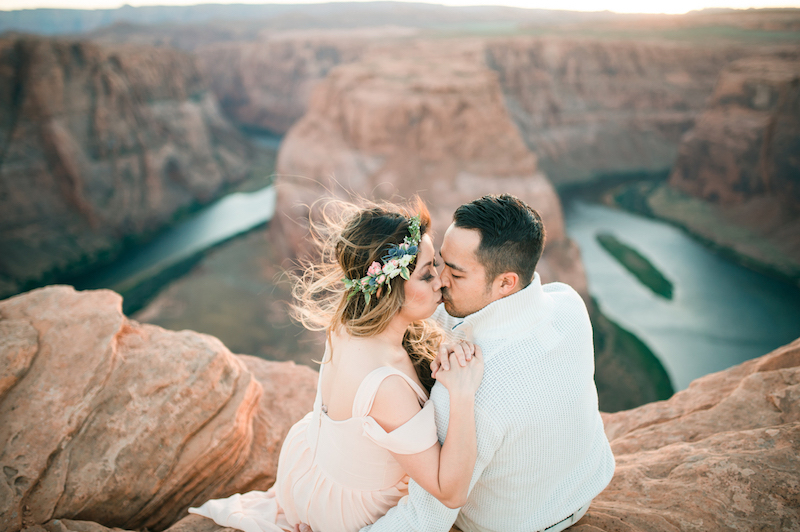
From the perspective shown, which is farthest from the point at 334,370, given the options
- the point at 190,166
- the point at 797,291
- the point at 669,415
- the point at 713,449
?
the point at 190,166

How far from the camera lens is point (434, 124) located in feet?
54.1

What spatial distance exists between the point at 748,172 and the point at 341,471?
1119 inches

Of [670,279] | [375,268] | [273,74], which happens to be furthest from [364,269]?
[273,74]

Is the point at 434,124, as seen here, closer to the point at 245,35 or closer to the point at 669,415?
the point at 669,415

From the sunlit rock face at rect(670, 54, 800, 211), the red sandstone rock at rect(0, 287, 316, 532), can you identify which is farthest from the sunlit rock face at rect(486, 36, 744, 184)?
the red sandstone rock at rect(0, 287, 316, 532)

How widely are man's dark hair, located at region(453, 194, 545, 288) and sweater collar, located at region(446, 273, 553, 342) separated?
9 cm

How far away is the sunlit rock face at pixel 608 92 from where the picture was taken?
32.8 m

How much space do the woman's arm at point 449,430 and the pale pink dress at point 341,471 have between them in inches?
1.8

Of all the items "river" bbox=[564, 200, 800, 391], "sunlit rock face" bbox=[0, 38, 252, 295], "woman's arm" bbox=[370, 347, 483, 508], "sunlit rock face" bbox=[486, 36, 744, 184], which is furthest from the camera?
"sunlit rock face" bbox=[486, 36, 744, 184]

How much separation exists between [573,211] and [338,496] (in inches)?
1018

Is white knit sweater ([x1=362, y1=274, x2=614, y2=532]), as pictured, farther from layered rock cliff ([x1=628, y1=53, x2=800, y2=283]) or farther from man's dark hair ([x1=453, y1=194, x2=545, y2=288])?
layered rock cliff ([x1=628, y1=53, x2=800, y2=283])

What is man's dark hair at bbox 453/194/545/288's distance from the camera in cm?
218

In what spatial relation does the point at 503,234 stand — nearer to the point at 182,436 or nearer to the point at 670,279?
the point at 182,436

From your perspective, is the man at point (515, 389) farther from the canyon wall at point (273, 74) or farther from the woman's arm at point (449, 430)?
the canyon wall at point (273, 74)
